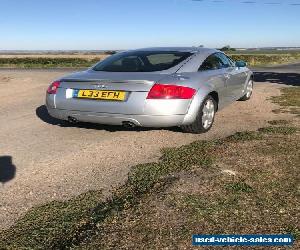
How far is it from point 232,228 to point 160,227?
56cm

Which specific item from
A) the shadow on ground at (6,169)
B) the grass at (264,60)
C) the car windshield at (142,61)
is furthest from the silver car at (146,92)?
the grass at (264,60)

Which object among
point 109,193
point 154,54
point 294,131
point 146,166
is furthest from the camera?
point 154,54

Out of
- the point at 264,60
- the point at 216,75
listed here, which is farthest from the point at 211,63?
the point at 264,60

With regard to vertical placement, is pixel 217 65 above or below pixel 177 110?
above

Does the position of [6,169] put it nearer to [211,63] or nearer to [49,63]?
[211,63]

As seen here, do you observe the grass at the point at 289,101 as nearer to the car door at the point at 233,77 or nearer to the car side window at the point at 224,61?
the car door at the point at 233,77

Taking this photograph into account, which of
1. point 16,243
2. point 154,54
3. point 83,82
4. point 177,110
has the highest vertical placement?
point 154,54

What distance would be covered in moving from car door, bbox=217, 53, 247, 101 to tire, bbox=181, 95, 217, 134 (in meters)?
1.01

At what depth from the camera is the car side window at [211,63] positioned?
641cm

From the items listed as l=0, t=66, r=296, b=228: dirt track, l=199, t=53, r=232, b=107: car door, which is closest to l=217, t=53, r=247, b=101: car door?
l=199, t=53, r=232, b=107: car door

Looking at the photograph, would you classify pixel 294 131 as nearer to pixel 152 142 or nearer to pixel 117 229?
pixel 152 142

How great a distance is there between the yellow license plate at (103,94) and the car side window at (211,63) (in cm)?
153

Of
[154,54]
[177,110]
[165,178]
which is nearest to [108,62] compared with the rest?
[154,54]

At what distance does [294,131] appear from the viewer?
19.7ft
